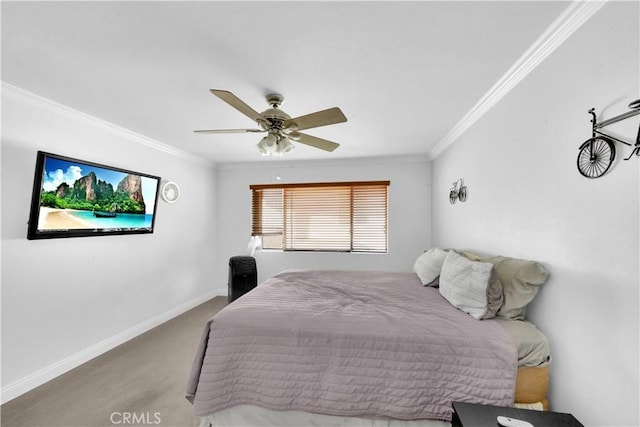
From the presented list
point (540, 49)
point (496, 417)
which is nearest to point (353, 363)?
point (496, 417)

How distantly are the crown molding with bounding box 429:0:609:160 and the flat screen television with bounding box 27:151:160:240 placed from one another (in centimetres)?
349

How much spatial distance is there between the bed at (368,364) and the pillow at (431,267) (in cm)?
68

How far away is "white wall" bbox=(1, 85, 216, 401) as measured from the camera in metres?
1.92

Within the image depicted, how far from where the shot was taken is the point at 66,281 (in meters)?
2.28

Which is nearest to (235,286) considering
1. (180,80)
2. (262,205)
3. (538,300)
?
(262,205)

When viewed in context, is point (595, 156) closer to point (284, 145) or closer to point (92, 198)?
point (284, 145)

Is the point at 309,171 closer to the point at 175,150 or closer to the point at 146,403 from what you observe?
the point at 175,150

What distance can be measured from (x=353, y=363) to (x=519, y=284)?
1.11 metres

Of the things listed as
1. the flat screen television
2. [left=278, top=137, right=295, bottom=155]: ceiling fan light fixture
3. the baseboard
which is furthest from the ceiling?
the baseboard

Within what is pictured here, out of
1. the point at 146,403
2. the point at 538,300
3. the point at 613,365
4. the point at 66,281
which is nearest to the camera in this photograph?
the point at 613,365

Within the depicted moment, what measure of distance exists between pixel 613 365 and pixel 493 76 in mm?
1732

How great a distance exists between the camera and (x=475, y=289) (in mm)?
1640

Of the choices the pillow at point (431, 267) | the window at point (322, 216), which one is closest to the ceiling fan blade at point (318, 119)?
the pillow at point (431, 267)

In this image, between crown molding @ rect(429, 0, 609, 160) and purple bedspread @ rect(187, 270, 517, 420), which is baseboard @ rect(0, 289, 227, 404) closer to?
purple bedspread @ rect(187, 270, 517, 420)
